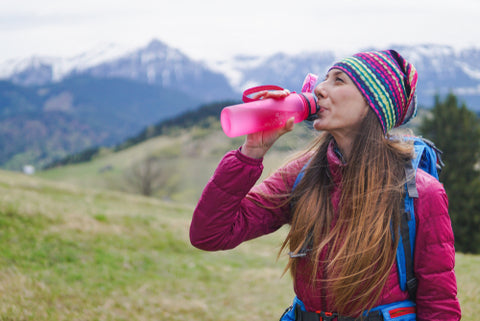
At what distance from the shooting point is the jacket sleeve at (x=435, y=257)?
2.47 m

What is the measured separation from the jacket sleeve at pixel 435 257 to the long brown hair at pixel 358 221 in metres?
0.15

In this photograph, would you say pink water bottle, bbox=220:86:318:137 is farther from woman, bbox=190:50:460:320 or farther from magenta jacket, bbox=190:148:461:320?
magenta jacket, bbox=190:148:461:320

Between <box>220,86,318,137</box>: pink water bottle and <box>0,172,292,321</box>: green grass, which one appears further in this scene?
<box>0,172,292,321</box>: green grass

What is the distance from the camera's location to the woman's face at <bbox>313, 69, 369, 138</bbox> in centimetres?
265

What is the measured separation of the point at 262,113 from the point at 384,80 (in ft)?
2.91

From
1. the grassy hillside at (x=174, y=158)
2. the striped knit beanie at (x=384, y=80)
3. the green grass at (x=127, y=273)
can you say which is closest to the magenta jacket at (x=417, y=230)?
the striped knit beanie at (x=384, y=80)

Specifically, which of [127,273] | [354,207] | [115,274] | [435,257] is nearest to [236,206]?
[354,207]

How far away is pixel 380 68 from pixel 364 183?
0.75m

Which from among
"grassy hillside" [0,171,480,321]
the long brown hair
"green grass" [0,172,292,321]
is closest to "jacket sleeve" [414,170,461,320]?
the long brown hair

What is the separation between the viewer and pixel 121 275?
876 centimetres

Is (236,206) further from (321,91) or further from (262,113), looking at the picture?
(321,91)

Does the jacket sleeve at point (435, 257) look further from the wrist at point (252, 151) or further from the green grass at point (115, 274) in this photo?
the green grass at point (115, 274)

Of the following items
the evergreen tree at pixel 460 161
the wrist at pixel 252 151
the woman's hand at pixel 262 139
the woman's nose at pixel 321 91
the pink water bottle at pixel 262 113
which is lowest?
the evergreen tree at pixel 460 161

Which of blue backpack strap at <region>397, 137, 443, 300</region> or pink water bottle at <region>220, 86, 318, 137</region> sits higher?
pink water bottle at <region>220, 86, 318, 137</region>
